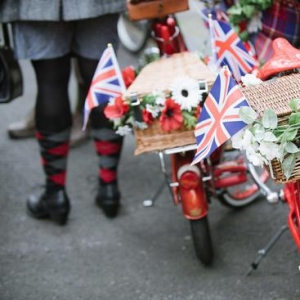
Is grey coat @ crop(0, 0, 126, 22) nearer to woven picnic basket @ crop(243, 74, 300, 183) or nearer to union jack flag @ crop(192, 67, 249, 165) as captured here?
union jack flag @ crop(192, 67, 249, 165)

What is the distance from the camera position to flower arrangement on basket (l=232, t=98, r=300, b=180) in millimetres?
2141

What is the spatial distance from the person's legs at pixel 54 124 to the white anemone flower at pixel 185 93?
90cm

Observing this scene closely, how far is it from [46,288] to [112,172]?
0.82m

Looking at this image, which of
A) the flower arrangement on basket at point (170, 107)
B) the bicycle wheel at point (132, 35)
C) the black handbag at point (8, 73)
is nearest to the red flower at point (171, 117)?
the flower arrangement on basket at point (170, 107)

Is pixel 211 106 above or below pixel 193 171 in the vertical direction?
above

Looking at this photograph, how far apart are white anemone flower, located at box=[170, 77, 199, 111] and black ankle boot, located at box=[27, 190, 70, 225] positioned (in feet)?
4.08

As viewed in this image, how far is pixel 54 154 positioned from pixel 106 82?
2.74 ft

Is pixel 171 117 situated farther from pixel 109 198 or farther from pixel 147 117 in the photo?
pixel 109 198

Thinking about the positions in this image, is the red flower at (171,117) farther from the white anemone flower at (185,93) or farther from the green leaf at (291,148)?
the green leaf at (291,148)

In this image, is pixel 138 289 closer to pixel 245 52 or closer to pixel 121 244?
pixel 121 244

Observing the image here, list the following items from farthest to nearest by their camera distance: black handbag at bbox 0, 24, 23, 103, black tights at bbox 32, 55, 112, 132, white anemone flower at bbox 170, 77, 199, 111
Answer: black handbag at bbox 0, 24, 23, 103
black tights at bbox 32, 55, 112, 132
white anemone flower at bbox 170, 77, 199, 111

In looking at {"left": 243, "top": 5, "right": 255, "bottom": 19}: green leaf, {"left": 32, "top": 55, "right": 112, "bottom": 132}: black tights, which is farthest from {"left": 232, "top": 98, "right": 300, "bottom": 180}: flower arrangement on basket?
{"left": 32, "top": 55, "right": 112, "bottom": 132}: black tights

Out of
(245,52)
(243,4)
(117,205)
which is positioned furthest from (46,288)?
(243,4)

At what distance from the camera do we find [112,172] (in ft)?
12.8
